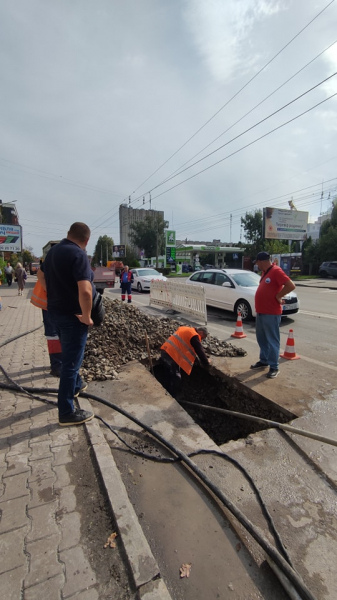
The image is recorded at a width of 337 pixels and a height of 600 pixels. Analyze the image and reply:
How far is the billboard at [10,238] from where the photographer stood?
27.2m

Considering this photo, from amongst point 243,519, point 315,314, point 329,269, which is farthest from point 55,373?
point 329,269

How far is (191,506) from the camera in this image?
2.04 metres

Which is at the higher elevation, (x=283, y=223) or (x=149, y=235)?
(x=149, y=235)

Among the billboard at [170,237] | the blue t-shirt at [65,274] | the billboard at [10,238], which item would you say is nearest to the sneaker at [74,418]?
the blue t-shirt at [65,274]

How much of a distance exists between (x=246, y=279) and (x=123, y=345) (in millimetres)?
5333

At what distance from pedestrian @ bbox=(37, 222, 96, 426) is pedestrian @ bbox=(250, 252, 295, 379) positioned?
279cm

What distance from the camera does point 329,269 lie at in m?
31.9

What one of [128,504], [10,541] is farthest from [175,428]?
[10,541]

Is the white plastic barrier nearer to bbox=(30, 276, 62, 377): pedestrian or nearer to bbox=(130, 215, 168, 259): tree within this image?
bbox=(30, 276, 62, 377): pedestrian

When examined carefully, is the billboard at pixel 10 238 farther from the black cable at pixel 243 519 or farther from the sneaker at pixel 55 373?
the black cable at pixel 243 519

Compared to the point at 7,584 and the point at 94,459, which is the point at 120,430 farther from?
the point at 7,584

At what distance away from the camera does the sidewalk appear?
1.47 meters

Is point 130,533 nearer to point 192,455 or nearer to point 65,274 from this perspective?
point 192,455

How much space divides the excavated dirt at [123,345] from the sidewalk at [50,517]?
4.34ft
